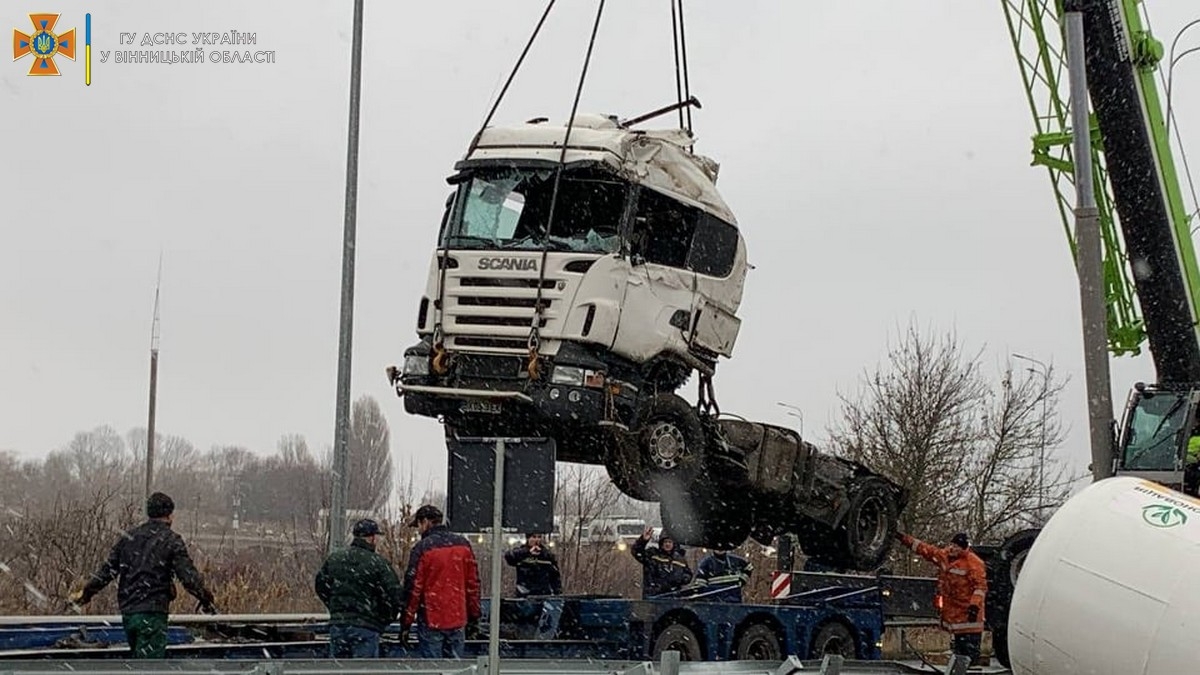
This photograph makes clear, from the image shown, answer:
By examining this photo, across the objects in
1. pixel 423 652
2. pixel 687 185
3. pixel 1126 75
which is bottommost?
pixel 423 652

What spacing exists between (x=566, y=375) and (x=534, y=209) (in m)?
1.57

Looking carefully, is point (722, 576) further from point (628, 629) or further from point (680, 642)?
point (628, 629)

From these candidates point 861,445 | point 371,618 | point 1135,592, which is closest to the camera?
point 1135,592

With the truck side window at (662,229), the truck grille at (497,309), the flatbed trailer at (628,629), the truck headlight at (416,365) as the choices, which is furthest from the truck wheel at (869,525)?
the truck headlight at (416,365)

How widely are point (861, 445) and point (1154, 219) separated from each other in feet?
36.1

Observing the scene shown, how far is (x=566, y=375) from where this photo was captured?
41.2 ft

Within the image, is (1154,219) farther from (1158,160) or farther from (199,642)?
(199,642)

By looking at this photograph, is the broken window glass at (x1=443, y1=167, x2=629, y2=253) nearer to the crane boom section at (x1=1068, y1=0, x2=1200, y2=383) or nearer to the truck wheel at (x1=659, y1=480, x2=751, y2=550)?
the truck wheel at (x1=659, y1=480, x2=751, y2=550)

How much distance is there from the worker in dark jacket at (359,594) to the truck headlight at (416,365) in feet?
6.29

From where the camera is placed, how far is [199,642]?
12.2 meters

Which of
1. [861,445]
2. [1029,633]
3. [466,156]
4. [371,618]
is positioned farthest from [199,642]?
[861,445]

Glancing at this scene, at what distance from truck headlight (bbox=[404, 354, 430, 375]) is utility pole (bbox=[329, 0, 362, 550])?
72.6 inches

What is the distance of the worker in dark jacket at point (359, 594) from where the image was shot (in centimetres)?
1134

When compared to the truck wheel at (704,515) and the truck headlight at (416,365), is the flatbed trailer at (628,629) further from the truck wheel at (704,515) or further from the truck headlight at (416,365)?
the truck headlight at (416,365)
